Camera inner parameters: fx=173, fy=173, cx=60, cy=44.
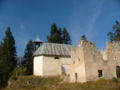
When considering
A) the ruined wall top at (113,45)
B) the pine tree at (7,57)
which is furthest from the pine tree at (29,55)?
the ruined wall top at (113,45)

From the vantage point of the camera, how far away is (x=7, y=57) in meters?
37.8

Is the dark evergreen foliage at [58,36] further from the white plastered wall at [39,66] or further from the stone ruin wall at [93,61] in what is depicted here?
the stone ruin wall at [93,61]

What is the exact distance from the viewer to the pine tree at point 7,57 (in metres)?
35.5

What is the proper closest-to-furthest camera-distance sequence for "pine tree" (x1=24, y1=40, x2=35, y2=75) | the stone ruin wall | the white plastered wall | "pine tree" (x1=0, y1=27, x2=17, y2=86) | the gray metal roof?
the stone ruin wall, the white plastered wall, the gray metal roof, "pine tree" (x1=0, y1=27, x2=17, y2=86), "pine tree" (x1=24, y1=40, x2=35, y2=75)

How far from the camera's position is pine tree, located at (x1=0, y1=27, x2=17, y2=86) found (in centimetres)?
3553

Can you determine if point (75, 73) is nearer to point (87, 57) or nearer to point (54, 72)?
point (87, 57)

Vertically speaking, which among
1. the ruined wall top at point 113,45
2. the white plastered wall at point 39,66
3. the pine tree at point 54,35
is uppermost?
the pine tree at point 54,35

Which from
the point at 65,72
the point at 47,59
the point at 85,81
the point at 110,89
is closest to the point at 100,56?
the point at 85,81

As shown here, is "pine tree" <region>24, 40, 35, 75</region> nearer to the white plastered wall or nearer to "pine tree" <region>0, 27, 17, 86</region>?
"pine tree" <region>0, 27, 17, 86</region>

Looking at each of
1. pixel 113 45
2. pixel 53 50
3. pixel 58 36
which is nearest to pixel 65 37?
pixel 58 36

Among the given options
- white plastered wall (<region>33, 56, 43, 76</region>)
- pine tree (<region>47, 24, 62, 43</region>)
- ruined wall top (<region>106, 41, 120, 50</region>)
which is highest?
pine tree (<region>47, 24, 62, 43</region>)

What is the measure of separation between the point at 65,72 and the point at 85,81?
9041 mm

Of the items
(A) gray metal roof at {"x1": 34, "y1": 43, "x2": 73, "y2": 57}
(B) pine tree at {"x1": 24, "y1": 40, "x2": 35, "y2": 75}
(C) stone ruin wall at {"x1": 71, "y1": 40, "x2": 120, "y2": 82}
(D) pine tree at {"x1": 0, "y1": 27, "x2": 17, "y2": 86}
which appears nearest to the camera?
(C) stone ruin wall at {"x1": 71, "y1": 40, "x2": 120, "y2": 82}

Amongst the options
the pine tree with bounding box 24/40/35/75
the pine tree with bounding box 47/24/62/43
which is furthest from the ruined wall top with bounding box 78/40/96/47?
the pine tree with bounding box 47/24/62/43
